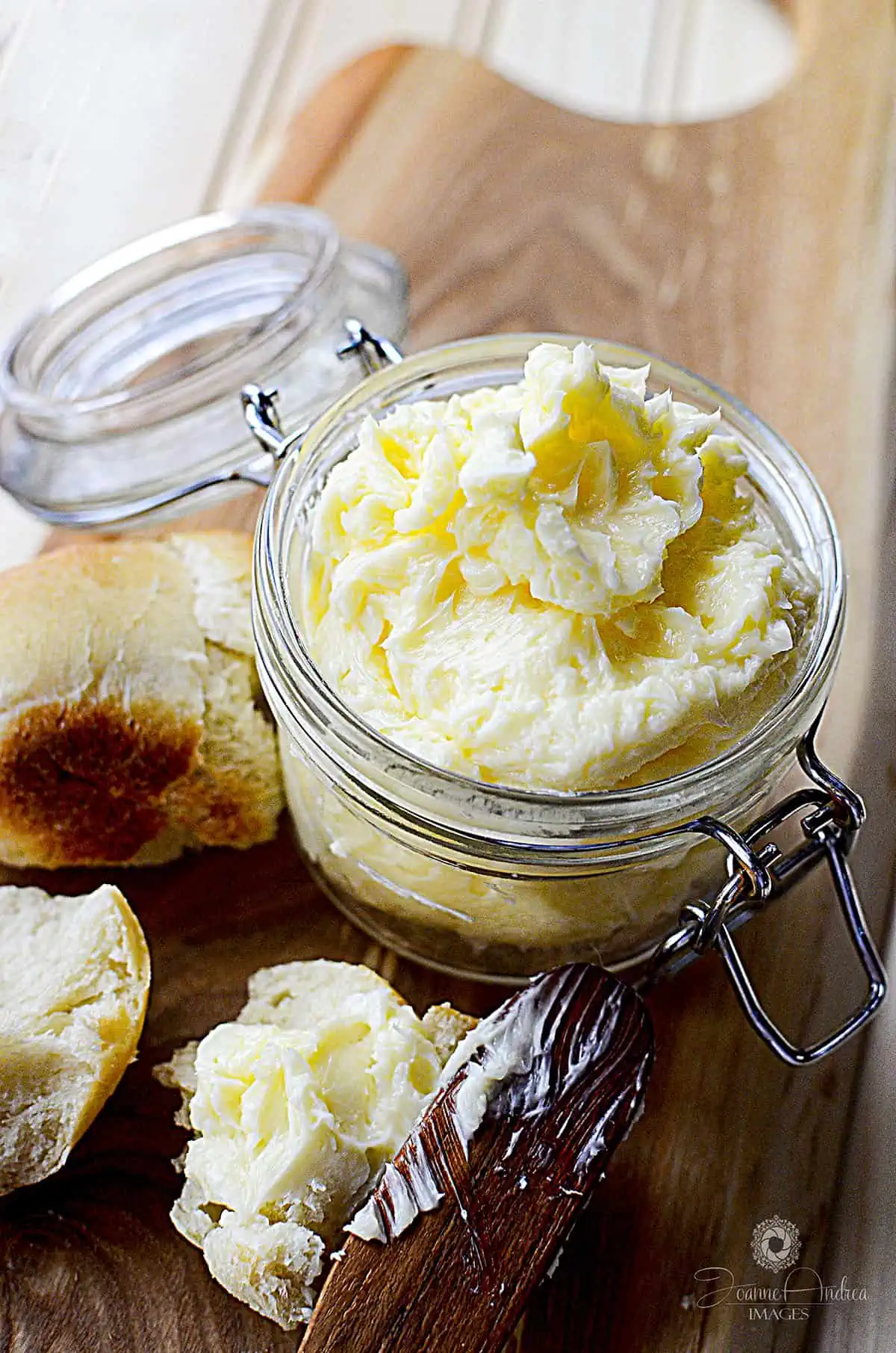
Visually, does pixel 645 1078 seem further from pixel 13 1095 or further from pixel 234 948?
pixel 13 1095

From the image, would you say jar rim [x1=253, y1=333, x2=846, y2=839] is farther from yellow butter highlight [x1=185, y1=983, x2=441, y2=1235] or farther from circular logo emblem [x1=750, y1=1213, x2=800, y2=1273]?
circular logo emblem [x1=750, y1=1213, x2=800, y2=1273]

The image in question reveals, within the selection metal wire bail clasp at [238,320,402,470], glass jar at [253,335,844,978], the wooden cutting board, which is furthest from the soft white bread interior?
metal wire bail clasp at [238,320,402,470]

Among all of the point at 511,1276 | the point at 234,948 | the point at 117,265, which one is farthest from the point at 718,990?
the point at 117,265

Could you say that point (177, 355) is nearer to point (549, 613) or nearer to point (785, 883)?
point (549, 613)

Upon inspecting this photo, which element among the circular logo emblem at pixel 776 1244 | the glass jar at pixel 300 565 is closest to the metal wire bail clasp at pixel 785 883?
the glass jar at pixel 300 565

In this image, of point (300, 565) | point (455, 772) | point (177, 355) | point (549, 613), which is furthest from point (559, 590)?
point (177, 355)
